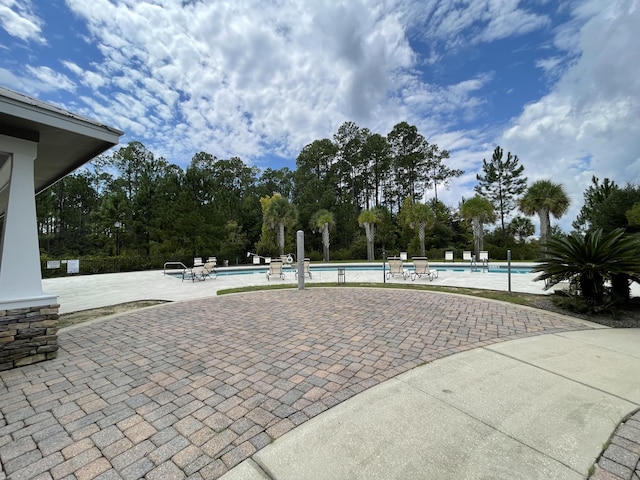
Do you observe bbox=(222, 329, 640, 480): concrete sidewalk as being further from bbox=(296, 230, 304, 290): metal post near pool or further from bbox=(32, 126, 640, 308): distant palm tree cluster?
bbox=(32, 126, 640, 308): distant palm tree cluster

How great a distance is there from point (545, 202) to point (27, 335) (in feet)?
81.3

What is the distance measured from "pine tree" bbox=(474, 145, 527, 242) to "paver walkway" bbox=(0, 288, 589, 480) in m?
29.3

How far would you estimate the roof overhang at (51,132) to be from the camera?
3260 mm

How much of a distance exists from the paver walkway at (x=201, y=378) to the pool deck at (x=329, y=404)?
2 cm

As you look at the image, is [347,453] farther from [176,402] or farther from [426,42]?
[426,42]

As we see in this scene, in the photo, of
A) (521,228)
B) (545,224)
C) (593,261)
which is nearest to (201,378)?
(593,261)

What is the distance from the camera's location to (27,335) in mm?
3396

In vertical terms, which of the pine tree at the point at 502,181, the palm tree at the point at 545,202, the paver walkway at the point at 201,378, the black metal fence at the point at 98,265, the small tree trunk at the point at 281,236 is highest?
the pine tree at the point at 502,181

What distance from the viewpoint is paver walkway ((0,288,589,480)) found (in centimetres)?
183

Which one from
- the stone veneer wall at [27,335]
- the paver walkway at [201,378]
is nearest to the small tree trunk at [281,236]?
the paver walkway at [201,378]

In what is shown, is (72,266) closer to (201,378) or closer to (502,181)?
(201,378)

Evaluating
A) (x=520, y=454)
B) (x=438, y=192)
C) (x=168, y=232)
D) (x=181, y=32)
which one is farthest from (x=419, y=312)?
(x=438, y=192)

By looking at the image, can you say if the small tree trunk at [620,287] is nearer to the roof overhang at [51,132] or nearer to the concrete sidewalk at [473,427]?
the concrete sidewalk at [473,427]

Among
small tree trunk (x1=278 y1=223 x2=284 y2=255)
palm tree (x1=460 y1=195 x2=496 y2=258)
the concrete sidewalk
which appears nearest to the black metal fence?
small tree trunk (x1=278 y1=223 x2=284 y2=255)
